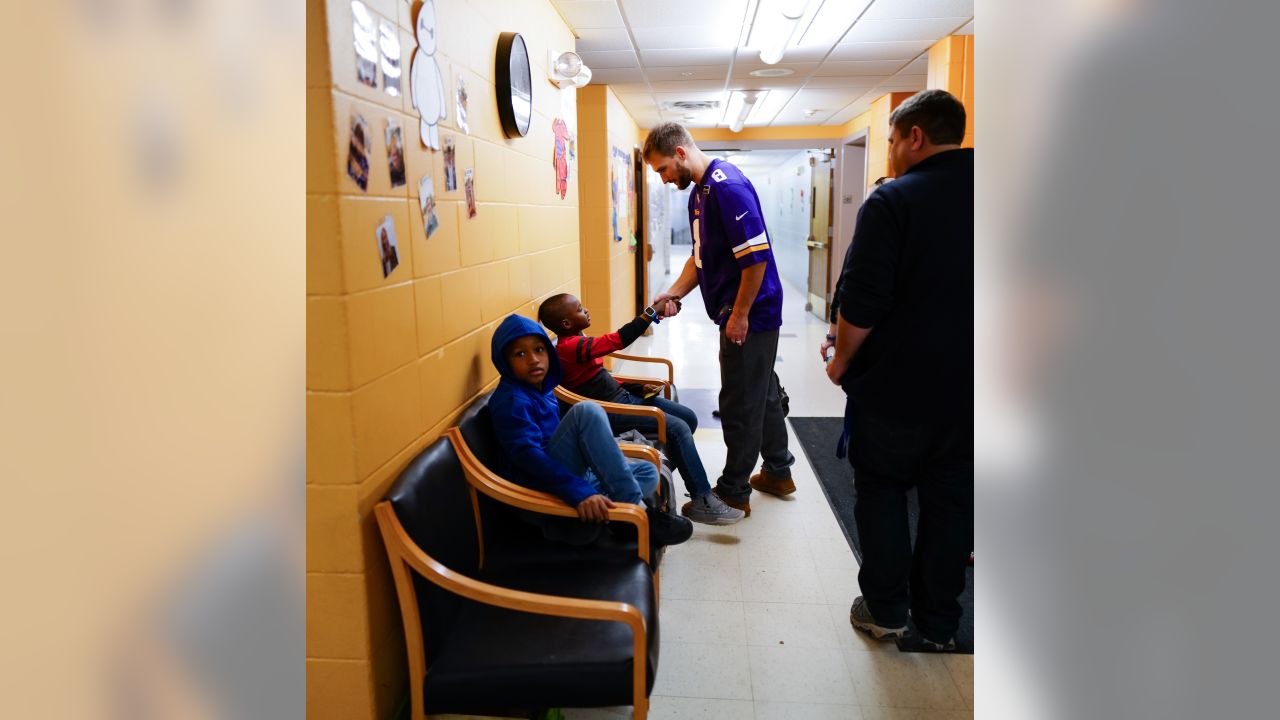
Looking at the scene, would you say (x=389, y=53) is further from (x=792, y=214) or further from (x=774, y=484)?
(x=792, y=214)

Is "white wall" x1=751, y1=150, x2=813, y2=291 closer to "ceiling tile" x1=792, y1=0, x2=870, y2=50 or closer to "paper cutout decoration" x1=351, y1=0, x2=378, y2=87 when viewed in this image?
"ceiling tile" x1=792, y1=0, x2=870, y2=50

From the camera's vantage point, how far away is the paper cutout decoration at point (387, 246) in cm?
183

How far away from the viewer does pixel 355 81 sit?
1.70m

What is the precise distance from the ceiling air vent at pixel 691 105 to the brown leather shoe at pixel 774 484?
4.82m

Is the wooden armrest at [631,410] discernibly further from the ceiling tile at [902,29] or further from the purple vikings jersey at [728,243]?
the ceiling tile at [902,29]

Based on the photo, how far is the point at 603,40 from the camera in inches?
195

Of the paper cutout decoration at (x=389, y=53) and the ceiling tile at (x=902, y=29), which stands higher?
the ceiling tile at (x=902, y=29)

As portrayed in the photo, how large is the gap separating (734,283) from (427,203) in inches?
63.0

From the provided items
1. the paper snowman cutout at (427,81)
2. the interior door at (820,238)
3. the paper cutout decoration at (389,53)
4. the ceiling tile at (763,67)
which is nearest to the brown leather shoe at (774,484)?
the paper snowman cutout at (427,81)

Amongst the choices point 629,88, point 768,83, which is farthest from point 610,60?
point 768,83

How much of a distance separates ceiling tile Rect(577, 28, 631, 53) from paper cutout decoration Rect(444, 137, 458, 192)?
2715 mm

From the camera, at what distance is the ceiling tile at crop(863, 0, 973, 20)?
425 centimetres
